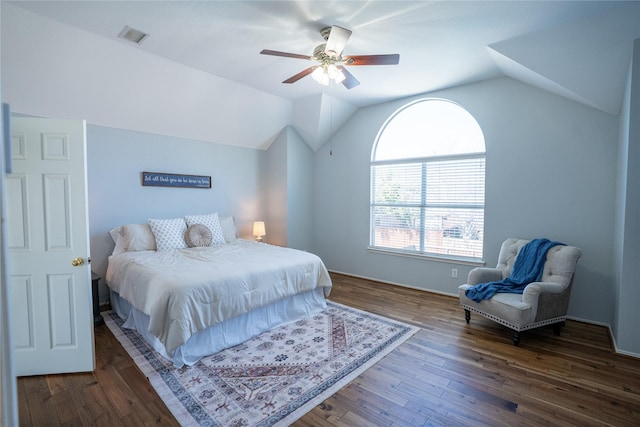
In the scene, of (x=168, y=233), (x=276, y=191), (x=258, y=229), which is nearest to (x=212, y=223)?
(x=168, y=233)

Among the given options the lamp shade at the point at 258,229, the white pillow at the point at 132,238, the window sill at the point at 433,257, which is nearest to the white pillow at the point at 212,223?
the white pillow at the point at 132,238

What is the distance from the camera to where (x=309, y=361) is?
97.6 inches

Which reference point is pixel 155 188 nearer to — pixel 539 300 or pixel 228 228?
pixel 228 228

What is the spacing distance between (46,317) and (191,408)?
1356 mm

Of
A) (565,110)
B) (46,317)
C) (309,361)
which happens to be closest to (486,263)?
(565,110)

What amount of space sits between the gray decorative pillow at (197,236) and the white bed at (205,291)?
0.33 ft

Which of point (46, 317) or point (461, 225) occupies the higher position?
point (461, 225)

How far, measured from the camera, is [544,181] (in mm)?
3408

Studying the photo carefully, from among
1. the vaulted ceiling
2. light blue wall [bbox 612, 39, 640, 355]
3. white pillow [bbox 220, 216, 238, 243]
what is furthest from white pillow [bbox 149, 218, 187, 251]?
light blue wall [bbox 612, 39, 640, 355]

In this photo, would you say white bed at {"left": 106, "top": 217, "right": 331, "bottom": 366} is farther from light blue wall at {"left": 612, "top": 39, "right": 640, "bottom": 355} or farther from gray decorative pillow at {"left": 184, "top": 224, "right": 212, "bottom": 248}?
light blue wall at {"left": 612, "top": 39, "right": 640, "bottom": 355}

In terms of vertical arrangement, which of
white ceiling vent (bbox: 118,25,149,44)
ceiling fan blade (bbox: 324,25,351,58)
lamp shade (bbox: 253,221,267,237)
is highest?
white ceiling vent (bbox: 118,25,149,44)

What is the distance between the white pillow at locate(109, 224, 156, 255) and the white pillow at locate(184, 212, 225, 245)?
1.76ft

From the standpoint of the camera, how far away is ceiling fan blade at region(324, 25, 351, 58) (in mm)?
2330

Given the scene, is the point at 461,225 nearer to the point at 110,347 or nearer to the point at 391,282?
the point at 391,282
